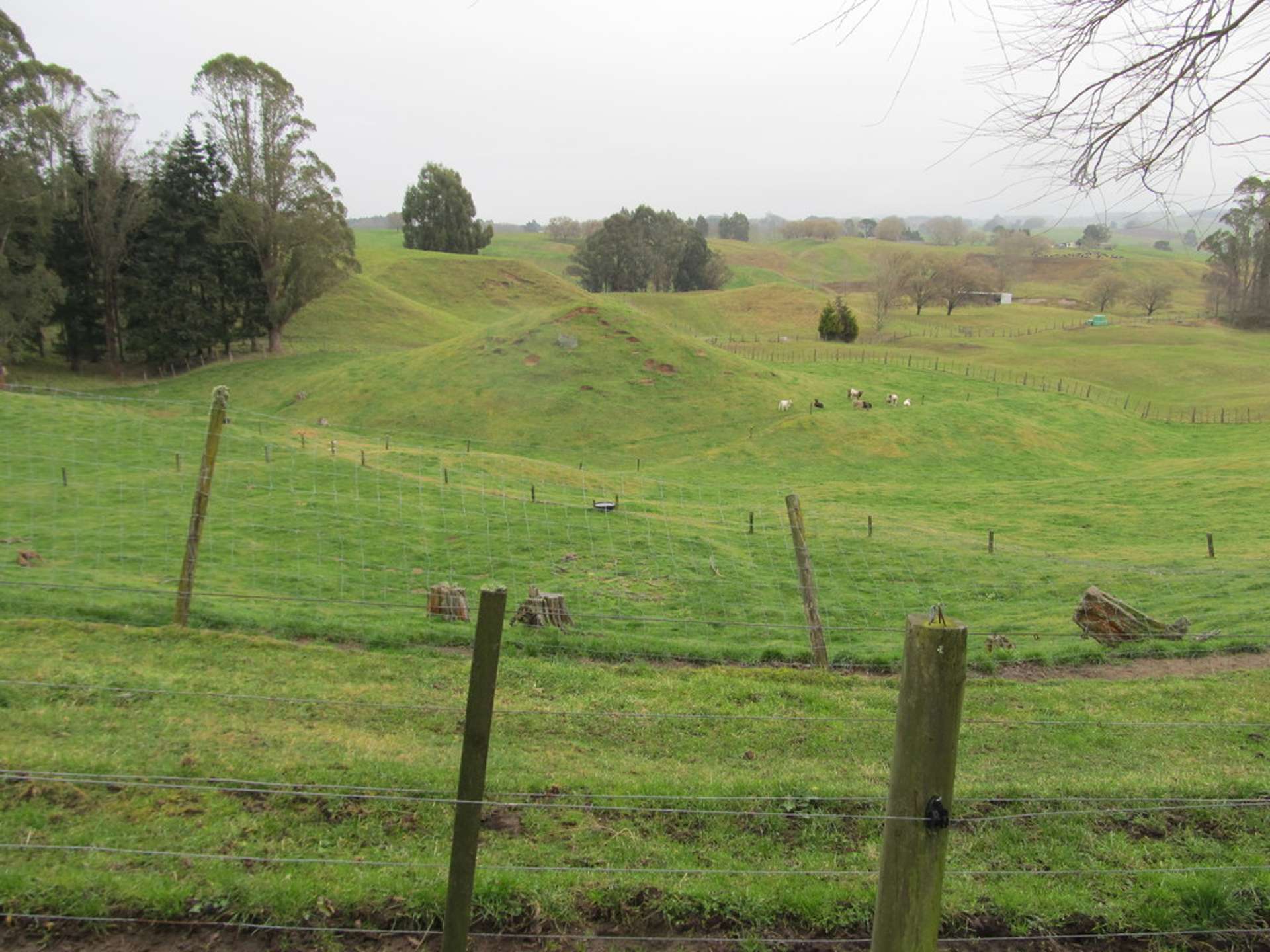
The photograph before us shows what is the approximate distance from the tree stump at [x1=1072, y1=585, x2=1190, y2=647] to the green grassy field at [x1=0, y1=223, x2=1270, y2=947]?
1.03ft

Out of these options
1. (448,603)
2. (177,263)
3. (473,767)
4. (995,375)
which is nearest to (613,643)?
(448,603)

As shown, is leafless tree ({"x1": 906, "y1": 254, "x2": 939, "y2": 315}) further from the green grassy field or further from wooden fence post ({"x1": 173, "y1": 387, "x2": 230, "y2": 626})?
wooden fence post ({"x1": 173, "y1": 387, "x2": 230, "y2": 626})

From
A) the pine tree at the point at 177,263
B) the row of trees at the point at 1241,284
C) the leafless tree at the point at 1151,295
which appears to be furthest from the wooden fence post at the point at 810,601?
the leafless tree at the point at 1151,295

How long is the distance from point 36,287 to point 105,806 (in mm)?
49745

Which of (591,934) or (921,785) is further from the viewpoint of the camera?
(591,934)

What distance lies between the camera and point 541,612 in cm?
1123

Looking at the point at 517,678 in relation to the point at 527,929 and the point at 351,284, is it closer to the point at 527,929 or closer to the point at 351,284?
the point at 527,929

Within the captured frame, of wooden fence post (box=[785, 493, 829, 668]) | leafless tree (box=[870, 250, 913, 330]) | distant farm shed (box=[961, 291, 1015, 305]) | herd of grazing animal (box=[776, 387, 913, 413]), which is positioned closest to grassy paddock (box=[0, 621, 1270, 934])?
wooden fence post (box=[785, 493, 829, 668])

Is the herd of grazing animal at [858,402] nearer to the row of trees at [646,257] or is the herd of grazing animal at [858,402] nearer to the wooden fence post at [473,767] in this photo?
the wooden fence post at [473,767]

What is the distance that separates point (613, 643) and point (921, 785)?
27.2 feet

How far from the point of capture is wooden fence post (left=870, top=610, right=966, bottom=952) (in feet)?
9.54

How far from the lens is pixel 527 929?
14.4 ft

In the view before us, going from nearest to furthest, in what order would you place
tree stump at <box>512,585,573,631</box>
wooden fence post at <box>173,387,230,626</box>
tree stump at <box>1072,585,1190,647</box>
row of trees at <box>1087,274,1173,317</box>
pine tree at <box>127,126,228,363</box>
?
1. wooden fence post at <box>173,387,230,626</box>
2. tree stump at <box>512,585,573,631</box>
3. tree stump at <box>1072,585,1190,647</box>
4. pine tree at <box>127,126,228,363</box>
5. row of trees at <box>1087,274,1173,317</box>

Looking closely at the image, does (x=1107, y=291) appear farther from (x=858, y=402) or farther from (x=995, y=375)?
(x=858, y=402)
